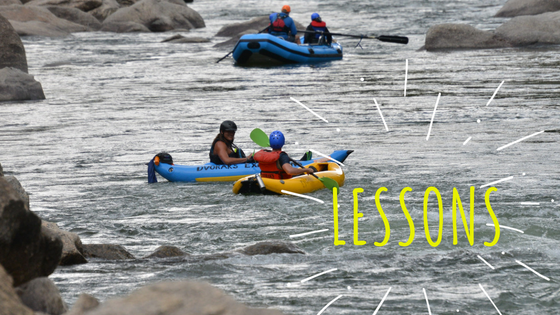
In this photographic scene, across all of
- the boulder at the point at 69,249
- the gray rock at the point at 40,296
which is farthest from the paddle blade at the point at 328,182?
the gray rock at the point at 40,296

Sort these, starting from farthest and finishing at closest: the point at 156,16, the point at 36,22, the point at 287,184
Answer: the point at 156,16
the point at 36,22
the point at 287,184

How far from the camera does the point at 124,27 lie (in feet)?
103

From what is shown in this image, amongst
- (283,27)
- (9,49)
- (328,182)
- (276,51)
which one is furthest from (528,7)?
(328,182)

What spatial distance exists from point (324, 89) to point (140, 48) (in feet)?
35.2

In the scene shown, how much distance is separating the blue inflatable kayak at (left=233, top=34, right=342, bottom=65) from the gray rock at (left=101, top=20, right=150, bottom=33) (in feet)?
34.1

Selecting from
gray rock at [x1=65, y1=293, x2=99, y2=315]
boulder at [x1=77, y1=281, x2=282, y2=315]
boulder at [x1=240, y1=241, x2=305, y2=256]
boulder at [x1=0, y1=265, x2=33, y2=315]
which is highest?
boulder at [x1=77, y1=281, x2=282, y2=315]

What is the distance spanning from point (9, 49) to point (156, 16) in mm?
13791

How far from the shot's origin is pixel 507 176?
30.9ft

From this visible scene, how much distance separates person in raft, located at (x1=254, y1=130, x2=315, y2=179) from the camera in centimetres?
896

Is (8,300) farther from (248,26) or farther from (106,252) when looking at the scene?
(248,26)

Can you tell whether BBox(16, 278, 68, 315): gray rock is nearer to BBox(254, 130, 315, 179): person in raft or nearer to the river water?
the river water

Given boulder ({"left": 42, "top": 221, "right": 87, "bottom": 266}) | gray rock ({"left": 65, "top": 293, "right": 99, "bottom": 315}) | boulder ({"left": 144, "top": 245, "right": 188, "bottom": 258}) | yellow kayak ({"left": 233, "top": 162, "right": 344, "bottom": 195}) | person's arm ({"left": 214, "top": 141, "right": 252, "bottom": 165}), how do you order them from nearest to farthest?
gray rock ({"left": 65, "top": 293, "right": 99, "bottom": 315}) < boulder ({"left": 42, "top": 221, "right": 87, "bottom": 266}) < boulder ({"left": 144, "top": 245, "right": 188, "bottom": 258}) < yellow kayak ({"left": 233, "top": 162, "right": 344, "bottom": 195}) < person's arm ({"left": 214, "top": 141, "right": 252, "bottom": 165})

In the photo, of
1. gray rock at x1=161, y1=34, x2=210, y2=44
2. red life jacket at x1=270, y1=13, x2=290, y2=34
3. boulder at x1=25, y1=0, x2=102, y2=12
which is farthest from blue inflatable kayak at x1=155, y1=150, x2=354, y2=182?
boulder at x1=25, y1=0, x2=102, y2=12

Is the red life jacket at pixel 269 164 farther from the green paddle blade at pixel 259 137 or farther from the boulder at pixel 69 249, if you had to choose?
the boulder at pixel 69 249
